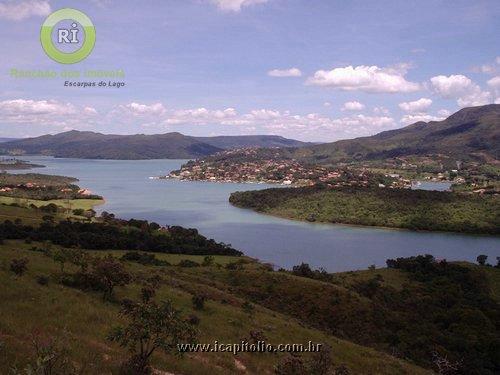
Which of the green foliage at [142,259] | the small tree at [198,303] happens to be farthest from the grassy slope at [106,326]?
the green foliage at [142,259]

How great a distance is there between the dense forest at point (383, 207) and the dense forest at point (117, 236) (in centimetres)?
5101

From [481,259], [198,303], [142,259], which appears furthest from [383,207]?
[198,303]

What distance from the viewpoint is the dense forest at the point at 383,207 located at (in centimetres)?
10962

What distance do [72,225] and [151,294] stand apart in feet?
167

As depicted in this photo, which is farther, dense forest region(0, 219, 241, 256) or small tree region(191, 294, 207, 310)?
dense forest region(0, 219, 241, 256)

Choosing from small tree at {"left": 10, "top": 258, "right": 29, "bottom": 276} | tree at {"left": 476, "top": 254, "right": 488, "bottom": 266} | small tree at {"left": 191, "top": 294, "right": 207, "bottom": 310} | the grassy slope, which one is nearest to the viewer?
the grassy slope

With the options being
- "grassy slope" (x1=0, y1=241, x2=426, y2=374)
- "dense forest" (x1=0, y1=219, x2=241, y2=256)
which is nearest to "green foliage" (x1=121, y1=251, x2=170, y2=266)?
"dense forest" (x1=0, y1=219, x2=241, y2=256)

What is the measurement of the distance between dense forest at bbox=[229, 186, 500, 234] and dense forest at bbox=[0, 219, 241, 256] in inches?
2008

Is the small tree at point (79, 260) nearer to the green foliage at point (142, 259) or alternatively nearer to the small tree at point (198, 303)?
the small tree at point (198, 303)

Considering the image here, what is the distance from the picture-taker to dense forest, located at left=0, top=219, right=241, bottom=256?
57250 millimetres

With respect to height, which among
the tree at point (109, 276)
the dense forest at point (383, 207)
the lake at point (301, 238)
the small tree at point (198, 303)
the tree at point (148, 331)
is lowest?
the lake at point (301, 238)

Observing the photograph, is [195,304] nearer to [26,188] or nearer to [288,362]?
[288,362]

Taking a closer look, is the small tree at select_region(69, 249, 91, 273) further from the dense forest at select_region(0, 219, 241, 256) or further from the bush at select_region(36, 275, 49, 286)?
the dense forest at select_region(0, 219, 241, 256)

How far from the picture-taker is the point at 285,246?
8569 centimetres
